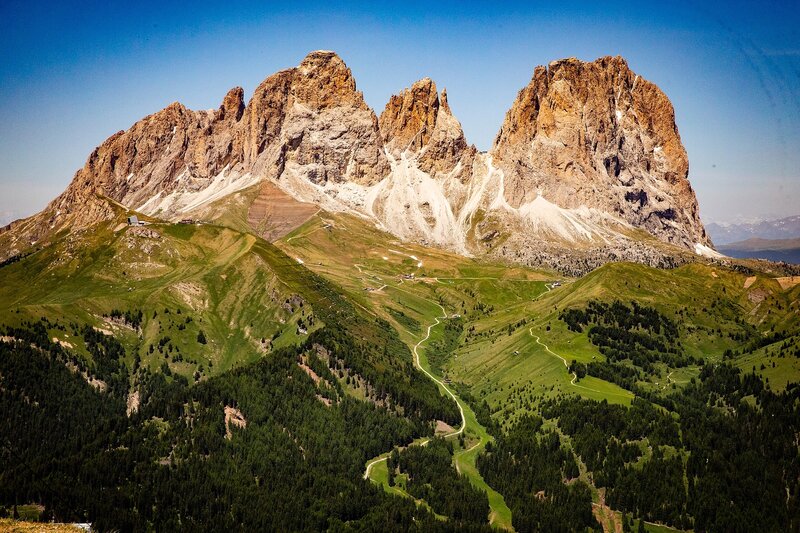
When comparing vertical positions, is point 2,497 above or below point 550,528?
above

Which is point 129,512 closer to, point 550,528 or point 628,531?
point 550,528

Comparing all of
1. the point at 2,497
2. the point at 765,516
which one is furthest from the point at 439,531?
the point at 2,497

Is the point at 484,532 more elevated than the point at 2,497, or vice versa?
the point at 2,497

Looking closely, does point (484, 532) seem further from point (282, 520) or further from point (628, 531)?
point (282, 520)

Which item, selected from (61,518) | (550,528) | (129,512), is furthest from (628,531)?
(61,518)

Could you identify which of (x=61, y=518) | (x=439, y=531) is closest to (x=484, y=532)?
(x=439, y=531)

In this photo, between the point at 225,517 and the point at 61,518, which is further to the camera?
the point at 225,517

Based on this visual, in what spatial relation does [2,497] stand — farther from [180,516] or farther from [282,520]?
[282,520]
